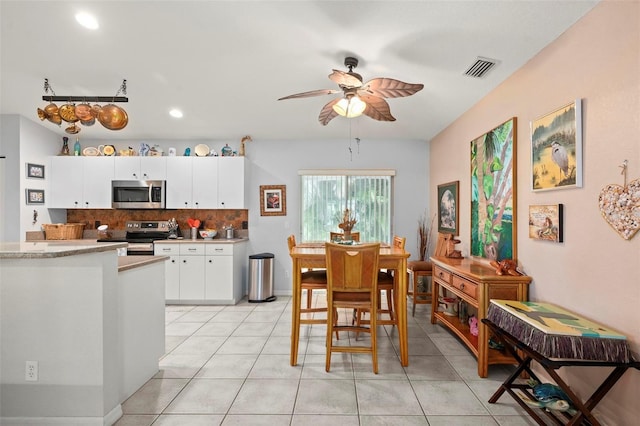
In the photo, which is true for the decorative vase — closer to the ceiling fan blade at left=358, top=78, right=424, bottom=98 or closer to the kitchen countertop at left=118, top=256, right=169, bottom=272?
the kitchen countertop at left=118, top=256, right=169, bottom=272

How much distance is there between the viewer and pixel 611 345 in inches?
63.9

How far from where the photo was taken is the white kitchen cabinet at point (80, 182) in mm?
4797

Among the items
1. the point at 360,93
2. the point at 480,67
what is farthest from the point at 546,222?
the point at 360,93

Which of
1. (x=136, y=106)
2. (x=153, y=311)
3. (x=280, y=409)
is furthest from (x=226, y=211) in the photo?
(x=280, y=409)

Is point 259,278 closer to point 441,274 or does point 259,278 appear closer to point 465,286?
point 441,274

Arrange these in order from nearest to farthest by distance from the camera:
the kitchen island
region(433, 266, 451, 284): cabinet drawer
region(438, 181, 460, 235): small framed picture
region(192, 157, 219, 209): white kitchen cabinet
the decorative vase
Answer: the kitchen island, region(433, 266, 451, 284): cabinet drawer, region(438, 181, 460, 235): small framed picture, region(192, 157, 219, 209): white kitchen cabinet, the decorative vase

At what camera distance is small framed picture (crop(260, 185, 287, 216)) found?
5242 mm

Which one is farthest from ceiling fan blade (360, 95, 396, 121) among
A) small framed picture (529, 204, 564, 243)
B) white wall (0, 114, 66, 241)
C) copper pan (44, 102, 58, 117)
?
white wall (0, 114, 66, 241)

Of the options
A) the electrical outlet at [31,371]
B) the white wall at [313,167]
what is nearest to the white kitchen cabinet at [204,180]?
the white wall at [313,167]

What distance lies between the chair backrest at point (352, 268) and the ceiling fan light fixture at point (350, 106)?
1.16 meters

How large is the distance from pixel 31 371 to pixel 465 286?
3.18 meters

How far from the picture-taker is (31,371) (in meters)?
1.85

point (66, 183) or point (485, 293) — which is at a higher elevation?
point (66, 183)

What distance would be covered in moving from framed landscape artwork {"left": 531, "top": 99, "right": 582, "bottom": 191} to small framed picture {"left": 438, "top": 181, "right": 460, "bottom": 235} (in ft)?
5.26
